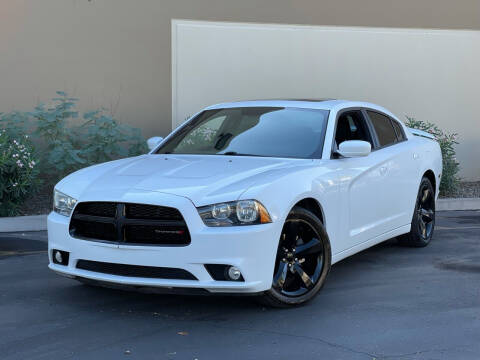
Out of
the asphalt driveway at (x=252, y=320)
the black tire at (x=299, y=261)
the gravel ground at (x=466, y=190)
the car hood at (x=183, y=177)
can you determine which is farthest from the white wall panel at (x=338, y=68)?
the black tire at (x=299, y=261)

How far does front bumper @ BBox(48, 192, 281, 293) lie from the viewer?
497cm

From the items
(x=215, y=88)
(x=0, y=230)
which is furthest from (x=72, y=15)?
(x=0, y=230)

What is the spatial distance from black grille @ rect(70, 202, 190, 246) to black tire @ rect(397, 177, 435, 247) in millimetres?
3479

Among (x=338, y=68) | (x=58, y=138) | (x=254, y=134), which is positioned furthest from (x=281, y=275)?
(x=338, y=68)

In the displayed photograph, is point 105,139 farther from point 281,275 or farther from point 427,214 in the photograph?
point 281,275

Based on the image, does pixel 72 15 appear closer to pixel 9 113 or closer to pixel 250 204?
pixel 9 113

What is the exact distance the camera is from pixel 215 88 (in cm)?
1178

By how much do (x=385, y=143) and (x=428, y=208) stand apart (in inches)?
49.1

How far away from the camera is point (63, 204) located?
5.59 meters

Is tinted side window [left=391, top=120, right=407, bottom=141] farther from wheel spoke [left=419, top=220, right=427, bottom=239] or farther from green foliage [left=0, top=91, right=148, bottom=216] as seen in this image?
green foliage [left=0, top=91, right=148, bottom=216]

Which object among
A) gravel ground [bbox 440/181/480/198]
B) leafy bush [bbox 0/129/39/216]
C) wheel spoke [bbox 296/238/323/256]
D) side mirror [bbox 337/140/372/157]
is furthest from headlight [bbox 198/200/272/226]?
gravel ground [bbox 440/181/480/198]

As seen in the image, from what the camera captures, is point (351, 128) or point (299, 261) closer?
point (299, 261)

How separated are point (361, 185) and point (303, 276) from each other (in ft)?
3.97

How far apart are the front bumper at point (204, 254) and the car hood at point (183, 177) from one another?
143mm
